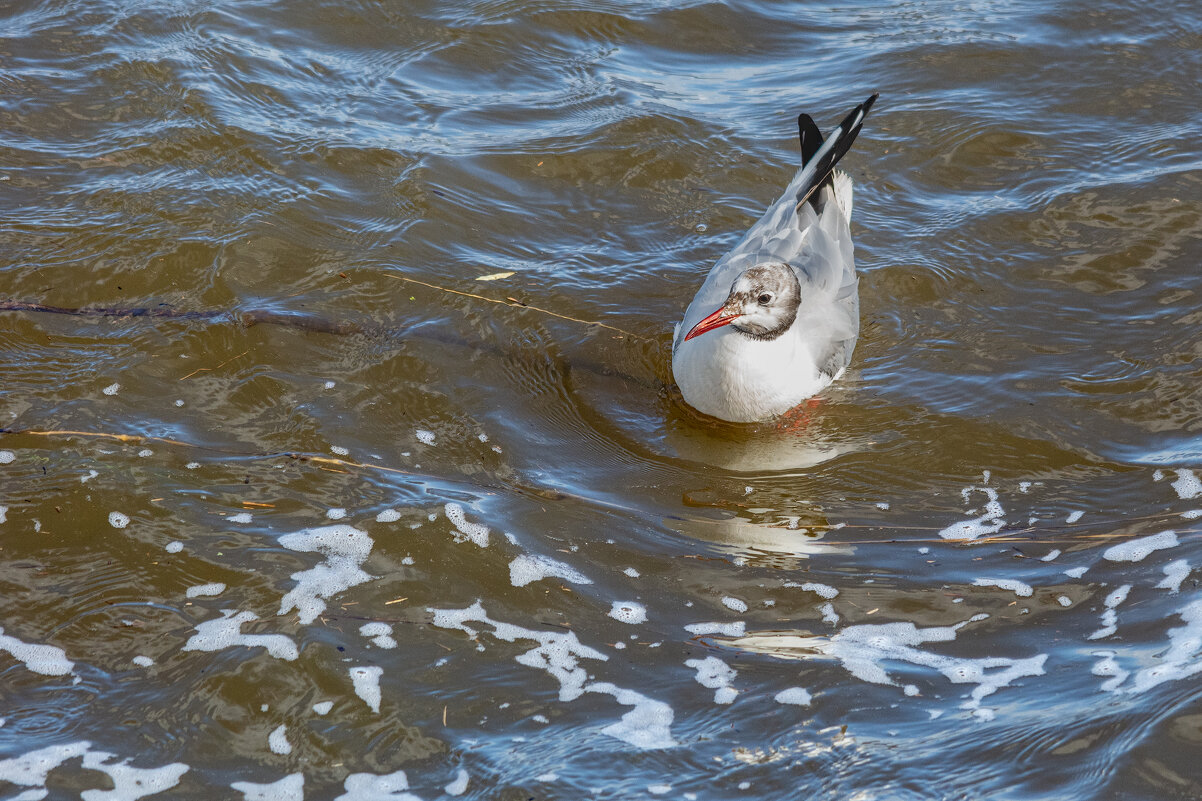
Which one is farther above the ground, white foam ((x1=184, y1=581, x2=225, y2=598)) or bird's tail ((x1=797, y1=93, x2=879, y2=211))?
bird's tail ((x1=797, y1=93, x2=879, y2=211))

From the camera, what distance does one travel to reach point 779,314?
5.93 metres

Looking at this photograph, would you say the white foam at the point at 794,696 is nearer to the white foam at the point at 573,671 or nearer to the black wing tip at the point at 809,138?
the white foam at the point at 573,671

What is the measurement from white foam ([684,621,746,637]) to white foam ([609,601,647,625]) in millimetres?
187

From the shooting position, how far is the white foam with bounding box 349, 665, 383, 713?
12.8ft

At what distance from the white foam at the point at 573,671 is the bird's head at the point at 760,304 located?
191cm

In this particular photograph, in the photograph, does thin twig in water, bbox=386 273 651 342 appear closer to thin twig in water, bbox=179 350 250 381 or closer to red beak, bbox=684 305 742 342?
red beak, bbox=684 305 742 342

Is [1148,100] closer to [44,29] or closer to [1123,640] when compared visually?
[1123,640]

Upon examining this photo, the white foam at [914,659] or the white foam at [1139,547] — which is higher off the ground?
the white foam at [1139,547]

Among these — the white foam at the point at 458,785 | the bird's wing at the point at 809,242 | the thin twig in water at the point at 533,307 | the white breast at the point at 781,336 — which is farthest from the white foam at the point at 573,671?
the thin twig in water at the point at 533,307

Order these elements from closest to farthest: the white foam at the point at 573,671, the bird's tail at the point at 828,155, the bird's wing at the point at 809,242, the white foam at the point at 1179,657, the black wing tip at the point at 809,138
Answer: the white foam at the point at 1179,657 < the white foam at the point at 573,671 < the bird's wing at the point at 809,242 < the bird's tail at the point at 828,155 < the black wing tip at the point at 809,138

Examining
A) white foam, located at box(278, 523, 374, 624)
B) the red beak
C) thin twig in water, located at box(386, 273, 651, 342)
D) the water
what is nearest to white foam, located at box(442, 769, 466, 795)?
the water

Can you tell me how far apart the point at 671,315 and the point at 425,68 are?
11.1ft

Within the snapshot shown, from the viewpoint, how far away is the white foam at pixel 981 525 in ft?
16.5

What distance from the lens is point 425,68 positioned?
8.73 m
